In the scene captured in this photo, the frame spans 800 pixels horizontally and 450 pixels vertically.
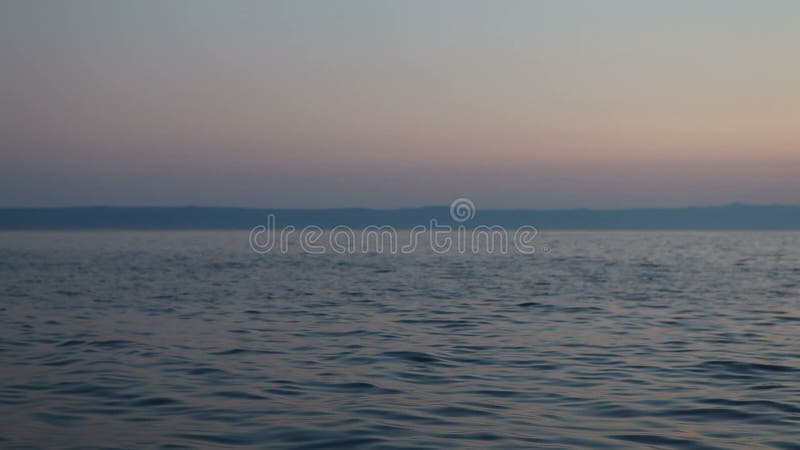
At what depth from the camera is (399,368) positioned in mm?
13336

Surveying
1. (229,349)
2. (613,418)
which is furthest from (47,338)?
(613,418)

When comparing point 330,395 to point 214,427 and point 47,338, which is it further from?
point 47,338

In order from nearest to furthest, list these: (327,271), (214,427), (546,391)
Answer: (214,427) → (546,391) → (327,271)

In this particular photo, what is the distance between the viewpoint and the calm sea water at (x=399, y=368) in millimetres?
9258

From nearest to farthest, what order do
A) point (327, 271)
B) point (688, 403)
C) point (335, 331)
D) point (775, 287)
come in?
1. point (688, 403)
2. point (335, 331)
3. point (775, 287)
4. point (327, 271)

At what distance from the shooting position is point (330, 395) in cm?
1120

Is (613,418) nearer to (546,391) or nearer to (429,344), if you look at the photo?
(546,391)

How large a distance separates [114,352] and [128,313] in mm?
6344

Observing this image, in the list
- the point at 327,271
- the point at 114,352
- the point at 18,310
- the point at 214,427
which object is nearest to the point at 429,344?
the point at 114,352

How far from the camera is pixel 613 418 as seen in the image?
9812 mm

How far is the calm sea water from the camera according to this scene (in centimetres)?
926

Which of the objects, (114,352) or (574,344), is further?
(574,344)

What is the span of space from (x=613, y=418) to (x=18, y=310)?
16.9 m

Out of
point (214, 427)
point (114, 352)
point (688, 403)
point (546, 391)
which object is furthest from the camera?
point (114, 352)
